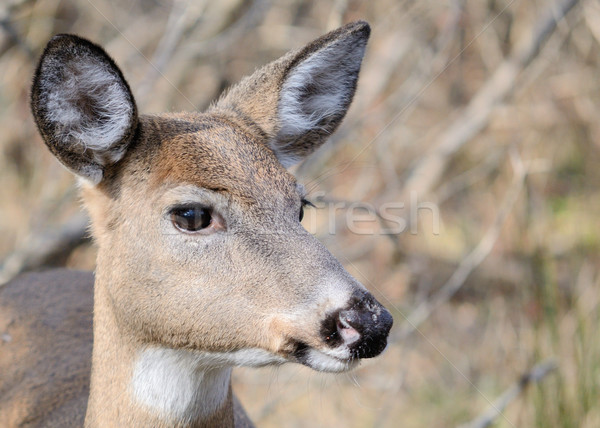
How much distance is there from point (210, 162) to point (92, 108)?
54 cm

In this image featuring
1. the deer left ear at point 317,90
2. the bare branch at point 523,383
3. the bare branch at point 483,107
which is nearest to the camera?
the deer left ear at point 317,90

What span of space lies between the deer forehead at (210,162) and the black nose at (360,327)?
2.08ft

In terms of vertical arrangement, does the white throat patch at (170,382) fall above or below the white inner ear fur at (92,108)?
below

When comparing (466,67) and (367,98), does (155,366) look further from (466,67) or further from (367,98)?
(466,67)

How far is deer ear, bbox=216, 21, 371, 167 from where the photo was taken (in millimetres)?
3461

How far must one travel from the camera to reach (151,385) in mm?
2936

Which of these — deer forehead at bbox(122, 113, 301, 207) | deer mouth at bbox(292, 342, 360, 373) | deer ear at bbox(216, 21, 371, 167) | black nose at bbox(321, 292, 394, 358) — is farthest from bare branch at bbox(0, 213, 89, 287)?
black nose at bbox(321, 292, 394, 358)

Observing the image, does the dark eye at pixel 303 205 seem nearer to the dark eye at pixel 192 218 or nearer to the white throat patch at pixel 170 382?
the dark eye at pixel 192 218

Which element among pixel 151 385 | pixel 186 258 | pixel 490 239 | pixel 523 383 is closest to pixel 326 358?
pixel 186 258

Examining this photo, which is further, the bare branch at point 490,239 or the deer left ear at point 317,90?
the bare branch at point 490,239

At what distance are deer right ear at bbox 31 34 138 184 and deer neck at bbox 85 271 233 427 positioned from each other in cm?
51

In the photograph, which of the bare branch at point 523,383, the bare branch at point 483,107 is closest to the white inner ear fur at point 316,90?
the bare branch at point 523,383

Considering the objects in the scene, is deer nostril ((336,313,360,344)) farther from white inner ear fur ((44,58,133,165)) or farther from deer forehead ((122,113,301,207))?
white inner ear fur ((44,58,133,165))

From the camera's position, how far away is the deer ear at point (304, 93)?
3.46m
